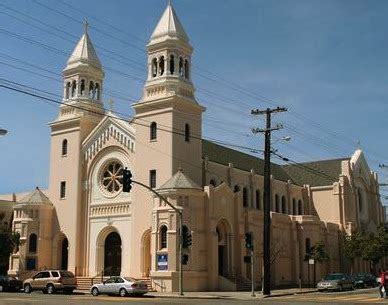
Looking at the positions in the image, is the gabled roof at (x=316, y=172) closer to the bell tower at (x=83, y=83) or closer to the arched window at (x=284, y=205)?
the arched window at (x=284, y=205)

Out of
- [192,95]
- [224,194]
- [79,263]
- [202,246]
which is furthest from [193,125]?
[79,263]

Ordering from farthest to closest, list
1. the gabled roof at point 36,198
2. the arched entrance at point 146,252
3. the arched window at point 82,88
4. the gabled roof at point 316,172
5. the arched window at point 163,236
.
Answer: the gabled roof at point 316,172 < the arched window at point 82,88 < the gabled roof at point 36,198 < the arched entrance at point 146,252 < the arched window at point 163,236

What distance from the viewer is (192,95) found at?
2137 inches

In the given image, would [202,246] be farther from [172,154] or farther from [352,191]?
[352,191]

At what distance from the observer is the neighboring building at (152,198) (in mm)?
48031

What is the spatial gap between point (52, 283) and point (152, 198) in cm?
1109

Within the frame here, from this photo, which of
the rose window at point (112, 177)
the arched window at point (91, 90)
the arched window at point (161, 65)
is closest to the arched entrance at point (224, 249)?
the rose window at point (112, 177)

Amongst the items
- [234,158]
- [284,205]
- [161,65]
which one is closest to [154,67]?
[161,65]

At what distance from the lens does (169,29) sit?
176 feet

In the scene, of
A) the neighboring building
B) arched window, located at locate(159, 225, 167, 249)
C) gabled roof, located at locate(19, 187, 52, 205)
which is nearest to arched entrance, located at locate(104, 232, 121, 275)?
the neighboring building

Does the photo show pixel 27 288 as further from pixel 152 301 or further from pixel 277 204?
pixel 277 204

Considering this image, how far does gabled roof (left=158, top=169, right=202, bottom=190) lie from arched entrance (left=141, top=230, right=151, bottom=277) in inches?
193

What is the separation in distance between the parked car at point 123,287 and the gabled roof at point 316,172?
39.2 m

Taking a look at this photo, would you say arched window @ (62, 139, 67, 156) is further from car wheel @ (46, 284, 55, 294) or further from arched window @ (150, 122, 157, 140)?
car wheel @ (46, 284, 55, 294)
